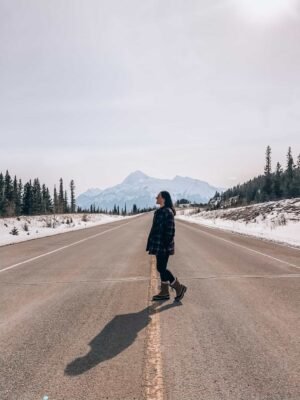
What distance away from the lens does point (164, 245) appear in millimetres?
6863

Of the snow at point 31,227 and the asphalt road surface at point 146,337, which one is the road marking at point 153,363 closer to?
the asphalt road surface at point 146,337

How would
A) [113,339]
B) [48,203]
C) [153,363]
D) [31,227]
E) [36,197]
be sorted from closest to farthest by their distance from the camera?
[153,363] < [113,339] < [31,227] < [36,197] < [48,203]

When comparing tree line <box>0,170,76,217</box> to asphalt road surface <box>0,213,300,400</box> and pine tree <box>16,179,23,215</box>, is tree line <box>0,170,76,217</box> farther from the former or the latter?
asphalt road surface <box>0,213,300,400</box>

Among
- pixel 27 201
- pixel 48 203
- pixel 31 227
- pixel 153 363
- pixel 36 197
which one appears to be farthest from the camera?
pixel 48 203

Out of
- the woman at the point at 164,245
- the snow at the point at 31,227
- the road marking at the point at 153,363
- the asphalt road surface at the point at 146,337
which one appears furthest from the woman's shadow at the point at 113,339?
the snow at the point at 31,227

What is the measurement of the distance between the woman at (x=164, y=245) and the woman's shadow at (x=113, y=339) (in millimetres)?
651

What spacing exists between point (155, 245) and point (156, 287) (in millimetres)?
1272

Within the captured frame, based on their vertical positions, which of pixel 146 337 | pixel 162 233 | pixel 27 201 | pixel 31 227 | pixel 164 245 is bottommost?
pixel 146 337

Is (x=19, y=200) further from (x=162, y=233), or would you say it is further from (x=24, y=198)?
(x=162, y=233)

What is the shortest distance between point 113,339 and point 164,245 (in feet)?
8.51

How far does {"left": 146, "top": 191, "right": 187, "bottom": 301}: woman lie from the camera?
6.71 meters

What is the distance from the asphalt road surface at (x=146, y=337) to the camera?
128 inches

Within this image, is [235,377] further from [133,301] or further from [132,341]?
[133,301]

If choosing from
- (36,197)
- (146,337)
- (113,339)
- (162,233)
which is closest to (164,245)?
(162,233)
